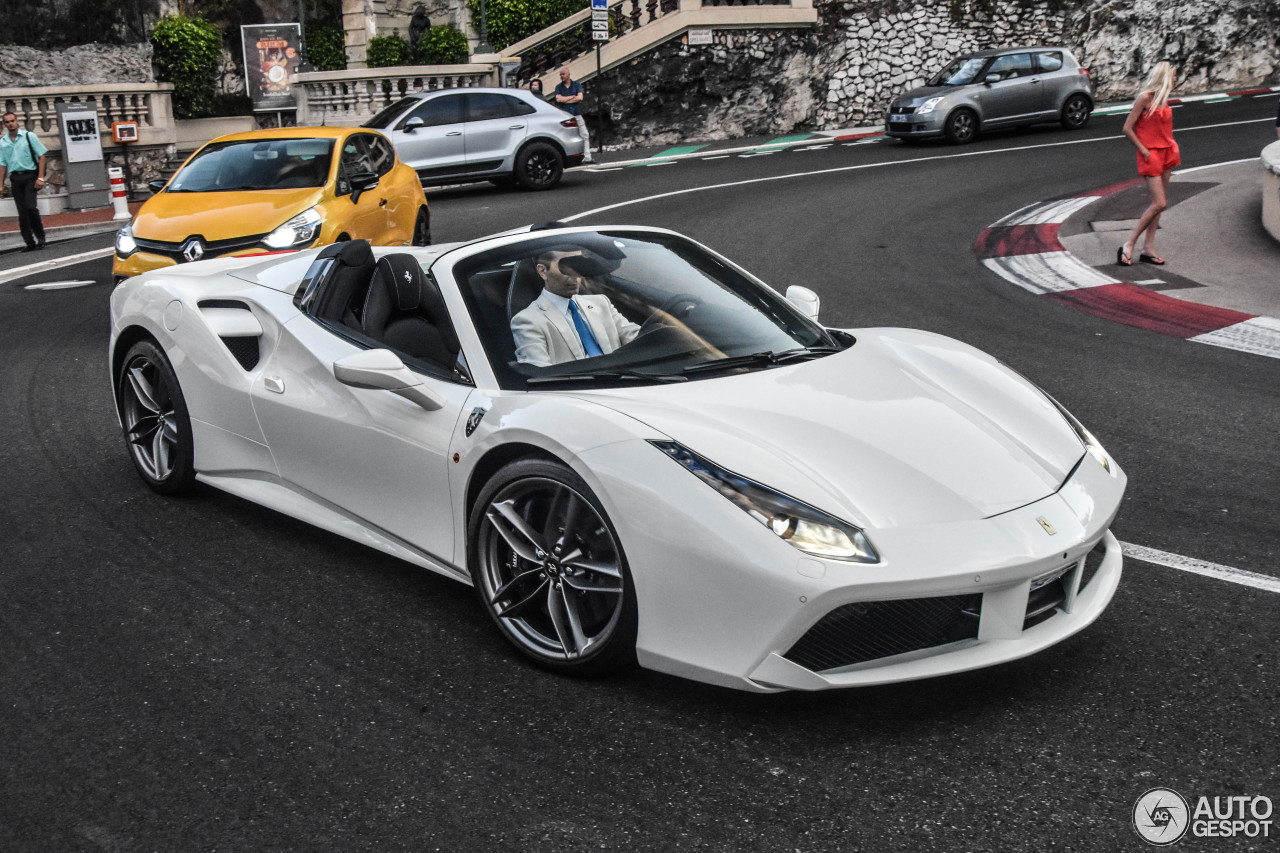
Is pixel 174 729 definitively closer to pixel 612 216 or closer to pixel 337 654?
pixel 337 654

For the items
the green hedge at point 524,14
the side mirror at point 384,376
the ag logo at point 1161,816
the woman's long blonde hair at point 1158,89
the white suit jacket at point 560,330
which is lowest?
the ag logo at point 1161,816

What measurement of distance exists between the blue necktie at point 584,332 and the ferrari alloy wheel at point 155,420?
1980mm

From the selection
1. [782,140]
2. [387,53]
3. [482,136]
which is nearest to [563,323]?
[482,136]

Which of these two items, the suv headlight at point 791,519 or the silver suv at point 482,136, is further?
the silver suv at point 482,136

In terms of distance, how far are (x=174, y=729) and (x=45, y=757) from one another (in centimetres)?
34

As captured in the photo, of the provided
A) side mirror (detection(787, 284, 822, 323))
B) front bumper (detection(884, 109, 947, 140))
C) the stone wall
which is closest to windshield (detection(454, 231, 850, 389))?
side mirror (detection(787, 284, 822, 323))

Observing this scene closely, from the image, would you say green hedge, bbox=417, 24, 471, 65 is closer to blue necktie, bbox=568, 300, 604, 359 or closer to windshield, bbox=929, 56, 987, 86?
windshield, bbox=929, 56, 987, 86

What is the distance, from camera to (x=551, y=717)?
3.57 meters

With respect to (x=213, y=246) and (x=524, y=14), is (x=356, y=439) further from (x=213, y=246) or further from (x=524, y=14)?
(x=524, y=14)

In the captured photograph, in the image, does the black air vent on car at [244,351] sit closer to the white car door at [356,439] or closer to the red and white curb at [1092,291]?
the white car door at [356,439]

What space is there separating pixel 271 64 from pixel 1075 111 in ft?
83.3

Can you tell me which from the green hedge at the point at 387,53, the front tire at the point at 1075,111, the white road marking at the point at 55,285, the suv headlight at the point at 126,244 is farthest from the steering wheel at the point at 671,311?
the green hedge at the point at 387,53

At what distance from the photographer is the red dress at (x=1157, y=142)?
33.5 ft

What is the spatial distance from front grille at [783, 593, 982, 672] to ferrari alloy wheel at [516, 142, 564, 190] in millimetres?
16864
